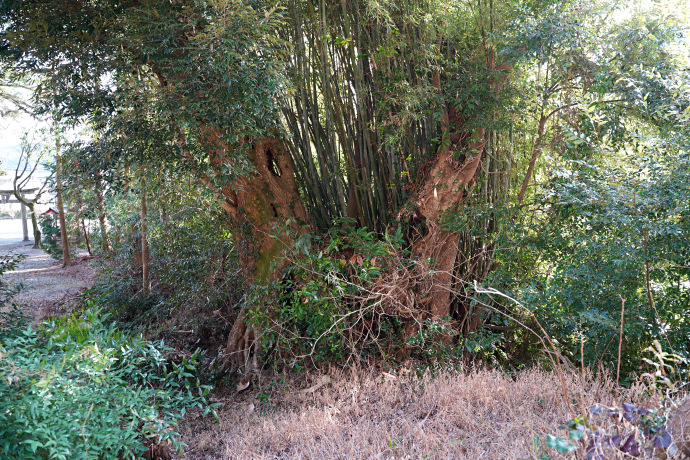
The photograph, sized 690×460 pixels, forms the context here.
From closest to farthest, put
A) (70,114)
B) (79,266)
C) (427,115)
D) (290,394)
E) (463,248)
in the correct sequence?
(70,114) → (290,394) → (427,115) → (463,248) → (79,266)

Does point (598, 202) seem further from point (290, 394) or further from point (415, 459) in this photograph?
point (290, 394)

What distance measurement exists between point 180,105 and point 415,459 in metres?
2.26

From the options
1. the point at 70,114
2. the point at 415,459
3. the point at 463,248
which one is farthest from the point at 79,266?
the point at 415,459

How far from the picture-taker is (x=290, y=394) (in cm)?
370

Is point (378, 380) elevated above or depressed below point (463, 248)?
below

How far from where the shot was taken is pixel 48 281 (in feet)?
28.4

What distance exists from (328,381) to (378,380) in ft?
1.37

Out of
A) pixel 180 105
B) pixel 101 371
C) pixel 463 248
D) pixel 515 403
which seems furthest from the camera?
pixel 463 248

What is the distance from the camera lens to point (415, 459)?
2215 mm

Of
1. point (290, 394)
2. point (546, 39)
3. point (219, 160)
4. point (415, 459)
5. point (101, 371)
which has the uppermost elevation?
point (546, 39)

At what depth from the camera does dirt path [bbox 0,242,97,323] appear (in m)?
6.82

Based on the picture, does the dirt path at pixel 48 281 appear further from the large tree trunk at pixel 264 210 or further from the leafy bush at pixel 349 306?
the leafy bush at pixel 349 306

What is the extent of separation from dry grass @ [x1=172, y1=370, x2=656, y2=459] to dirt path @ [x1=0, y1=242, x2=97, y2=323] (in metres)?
3.76

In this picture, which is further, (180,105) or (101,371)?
(180,105)
